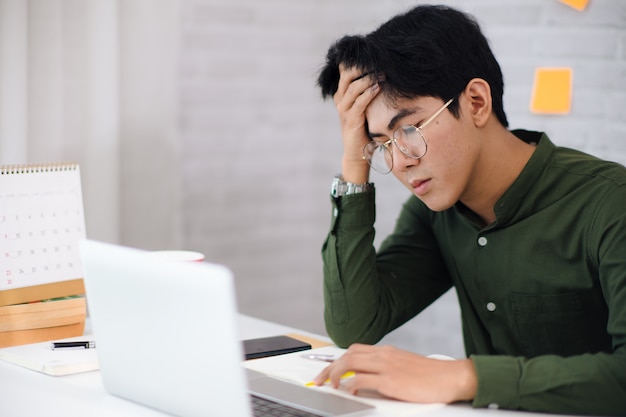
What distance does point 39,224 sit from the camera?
160 centimetres

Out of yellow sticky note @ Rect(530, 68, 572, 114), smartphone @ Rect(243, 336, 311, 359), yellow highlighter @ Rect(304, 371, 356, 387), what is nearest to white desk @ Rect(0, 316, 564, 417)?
yellow highlighter @ Rect(304, 371, 356, 387)

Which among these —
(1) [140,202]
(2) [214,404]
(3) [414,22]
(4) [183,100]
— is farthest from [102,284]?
(4) [183,100]

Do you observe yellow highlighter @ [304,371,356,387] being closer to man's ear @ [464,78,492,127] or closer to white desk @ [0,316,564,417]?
white desk @ [0,316,564,417]

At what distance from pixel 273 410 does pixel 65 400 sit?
0.30 m

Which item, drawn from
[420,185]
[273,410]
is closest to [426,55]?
[420,185]

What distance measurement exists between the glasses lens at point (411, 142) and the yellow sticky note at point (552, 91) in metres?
0.94

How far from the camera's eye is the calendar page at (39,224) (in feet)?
5.11

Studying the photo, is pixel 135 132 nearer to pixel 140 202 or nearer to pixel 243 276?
pixel 140 202

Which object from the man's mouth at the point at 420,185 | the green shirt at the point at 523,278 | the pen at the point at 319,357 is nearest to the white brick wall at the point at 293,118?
the green shirt at the point at 523,278

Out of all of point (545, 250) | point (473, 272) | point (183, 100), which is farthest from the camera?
point (183, 100)

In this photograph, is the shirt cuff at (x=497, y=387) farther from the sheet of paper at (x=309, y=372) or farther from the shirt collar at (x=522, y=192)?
the shirt collar at (x=522, y=192)

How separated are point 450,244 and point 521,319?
0.22 metres

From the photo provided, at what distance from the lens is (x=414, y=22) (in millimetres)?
1506

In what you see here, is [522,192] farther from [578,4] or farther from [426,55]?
[578,4]
